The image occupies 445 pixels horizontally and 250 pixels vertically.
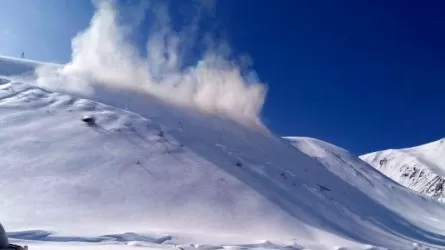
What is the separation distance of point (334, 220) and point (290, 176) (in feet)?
19.4

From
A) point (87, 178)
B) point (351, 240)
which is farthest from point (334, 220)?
point (87, 178)

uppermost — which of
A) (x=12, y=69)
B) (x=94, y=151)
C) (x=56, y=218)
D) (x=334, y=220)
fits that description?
(x=12, y=69)

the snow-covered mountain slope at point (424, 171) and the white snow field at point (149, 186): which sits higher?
the snow-covered mountain slope at point (424, 171)

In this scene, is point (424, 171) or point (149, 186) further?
point (424, 171)

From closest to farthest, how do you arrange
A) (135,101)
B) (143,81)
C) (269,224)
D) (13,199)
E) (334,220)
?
(13,199)
(269,224)
(334,220)
(135,101)
(143,81)

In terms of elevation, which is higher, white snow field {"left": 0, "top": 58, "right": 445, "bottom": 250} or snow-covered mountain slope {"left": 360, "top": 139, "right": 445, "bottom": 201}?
snow-covered mountain slope {"left": 360, "top": 139, "right": 445, "bottom": 201}

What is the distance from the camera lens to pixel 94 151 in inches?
856

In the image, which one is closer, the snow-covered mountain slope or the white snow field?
the white snow field

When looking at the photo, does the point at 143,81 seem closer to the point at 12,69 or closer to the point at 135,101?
the point at 135,101

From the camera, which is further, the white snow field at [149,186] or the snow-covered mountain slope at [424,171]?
the snow-covered mountain slope at [424,171]

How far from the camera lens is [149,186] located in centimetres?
1991

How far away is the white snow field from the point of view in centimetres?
1584

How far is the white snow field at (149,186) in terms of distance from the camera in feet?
52.0

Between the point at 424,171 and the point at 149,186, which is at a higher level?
the point at 424,171
